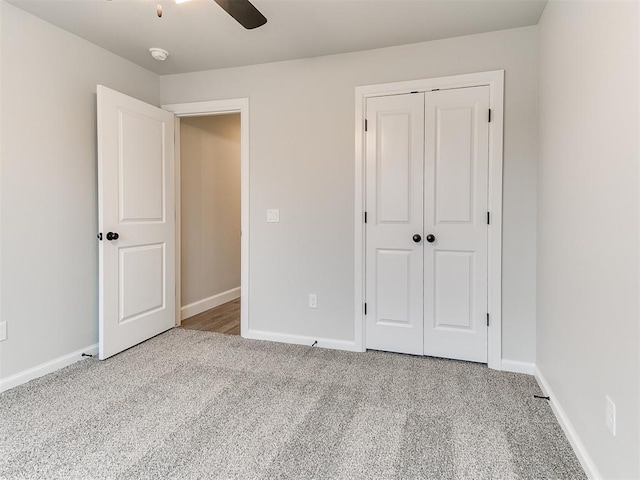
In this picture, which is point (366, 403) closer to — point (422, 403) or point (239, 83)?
point (422, 403)

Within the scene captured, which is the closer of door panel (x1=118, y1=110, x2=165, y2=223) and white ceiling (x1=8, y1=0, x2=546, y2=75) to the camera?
white ceiling (x1=8, y1=0, x2=546, y2=75)

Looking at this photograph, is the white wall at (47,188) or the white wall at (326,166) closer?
the white wall at (47,188)

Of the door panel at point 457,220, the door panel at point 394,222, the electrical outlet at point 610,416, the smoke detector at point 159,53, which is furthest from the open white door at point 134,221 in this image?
the electrical outlet at point 610,416

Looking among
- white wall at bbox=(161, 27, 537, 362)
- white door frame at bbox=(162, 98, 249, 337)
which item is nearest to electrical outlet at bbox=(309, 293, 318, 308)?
white wall at bbox=(161, 27, 537, 362)

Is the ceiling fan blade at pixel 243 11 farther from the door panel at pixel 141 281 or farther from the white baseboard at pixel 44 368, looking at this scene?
the white baseboard at pixel 44 368

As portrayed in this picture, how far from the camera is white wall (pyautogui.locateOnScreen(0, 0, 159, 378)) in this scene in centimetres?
221

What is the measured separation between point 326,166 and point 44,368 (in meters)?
2.40

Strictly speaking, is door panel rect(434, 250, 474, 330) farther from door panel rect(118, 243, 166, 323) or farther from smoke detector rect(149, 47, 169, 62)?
smoke detector rect(149, 47, 169, 62)

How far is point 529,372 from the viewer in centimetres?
246

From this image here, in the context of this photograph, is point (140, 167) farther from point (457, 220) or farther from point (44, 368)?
point (457, 220)

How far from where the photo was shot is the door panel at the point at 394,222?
268 cm

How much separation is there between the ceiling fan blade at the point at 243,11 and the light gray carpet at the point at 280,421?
1.95 m

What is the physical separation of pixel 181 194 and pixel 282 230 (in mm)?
1390

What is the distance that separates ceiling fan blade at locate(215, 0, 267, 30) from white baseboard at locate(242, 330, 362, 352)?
2243mm
